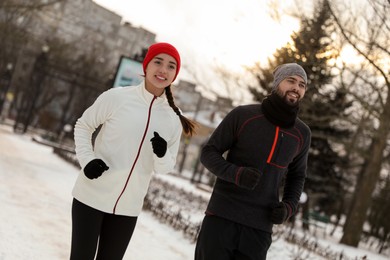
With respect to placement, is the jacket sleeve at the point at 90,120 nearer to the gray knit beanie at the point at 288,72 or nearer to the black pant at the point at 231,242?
the black pant at the point at 231,242

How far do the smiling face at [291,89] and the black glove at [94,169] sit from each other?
1.24m

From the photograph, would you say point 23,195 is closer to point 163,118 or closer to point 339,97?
point 163,118

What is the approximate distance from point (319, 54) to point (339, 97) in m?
6.05

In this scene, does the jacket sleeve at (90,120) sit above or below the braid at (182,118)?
below

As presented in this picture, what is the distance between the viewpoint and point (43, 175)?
12594 millimetres

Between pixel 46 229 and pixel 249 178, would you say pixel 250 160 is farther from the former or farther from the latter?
pixel 46 229

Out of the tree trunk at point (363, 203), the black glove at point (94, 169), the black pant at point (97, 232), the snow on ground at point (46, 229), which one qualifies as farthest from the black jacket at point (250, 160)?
the tree trunk at point (363, 203)

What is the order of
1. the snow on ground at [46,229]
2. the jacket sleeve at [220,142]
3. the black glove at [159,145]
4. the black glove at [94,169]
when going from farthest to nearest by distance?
the snow on ground at [46,229], the jacket sleeve at [220,142], the black glove at [159,145], the black glove at [94,169]

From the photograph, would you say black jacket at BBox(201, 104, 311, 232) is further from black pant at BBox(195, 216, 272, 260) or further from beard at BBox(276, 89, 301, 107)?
beard at BBox(276, 89, 301, 107)

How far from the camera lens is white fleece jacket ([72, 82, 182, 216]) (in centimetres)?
282

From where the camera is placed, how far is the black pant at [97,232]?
2.76 meters

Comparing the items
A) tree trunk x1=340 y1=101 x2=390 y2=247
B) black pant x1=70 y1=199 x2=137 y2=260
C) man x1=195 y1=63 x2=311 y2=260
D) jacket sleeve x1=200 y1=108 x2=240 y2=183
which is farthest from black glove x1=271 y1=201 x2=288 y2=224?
tree trunk x1=340 y1=101 x2=390 y2=247

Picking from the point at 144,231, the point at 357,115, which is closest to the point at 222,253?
the point at 144,231

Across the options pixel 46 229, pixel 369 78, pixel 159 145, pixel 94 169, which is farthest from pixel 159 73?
pixel 369 78
